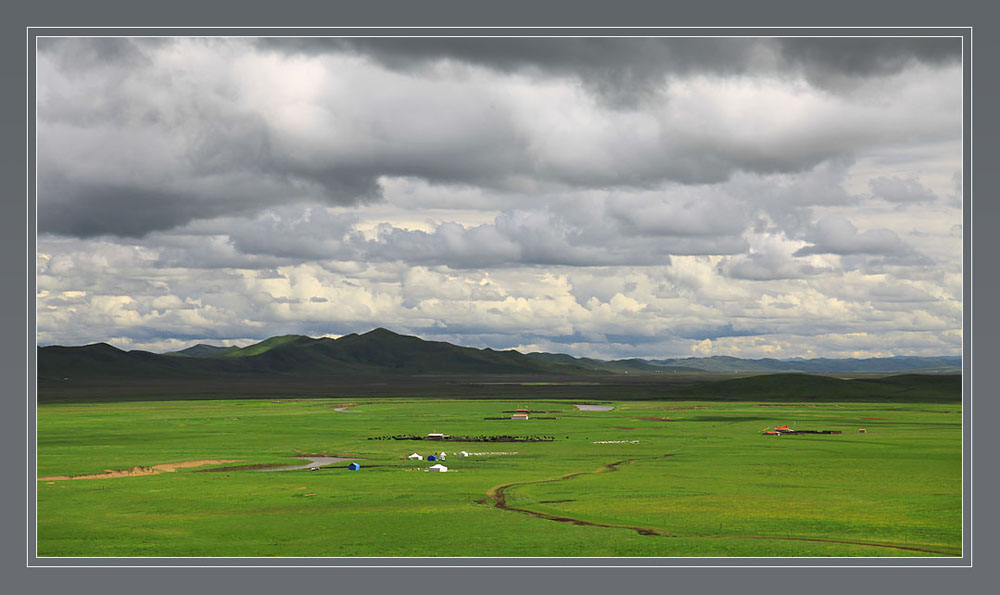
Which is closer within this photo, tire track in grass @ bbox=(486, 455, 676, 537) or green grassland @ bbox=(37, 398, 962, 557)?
green grassland @ bbox=(37, 398, 962, 557)

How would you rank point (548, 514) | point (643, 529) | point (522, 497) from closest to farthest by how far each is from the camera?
1. point (643, 529)
2. point (548, 514)
3. point (522, 497)

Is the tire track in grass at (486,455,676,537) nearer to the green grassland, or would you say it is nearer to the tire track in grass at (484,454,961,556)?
the tire track in grass at (484,454,961,556)

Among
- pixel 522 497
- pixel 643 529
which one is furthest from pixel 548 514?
pixel 522 497

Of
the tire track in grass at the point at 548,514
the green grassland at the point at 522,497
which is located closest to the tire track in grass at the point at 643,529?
the tire track in grass at the point at 548,514

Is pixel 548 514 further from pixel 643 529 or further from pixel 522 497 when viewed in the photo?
pixel 522 497

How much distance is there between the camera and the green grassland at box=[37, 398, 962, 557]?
42.9 m

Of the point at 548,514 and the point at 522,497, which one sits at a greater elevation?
the point at 548,514

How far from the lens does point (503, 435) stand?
11800 cm

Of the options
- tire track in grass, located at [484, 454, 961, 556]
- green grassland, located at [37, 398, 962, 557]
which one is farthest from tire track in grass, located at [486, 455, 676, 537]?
green grassland, located at [37, 398, 962, 557]

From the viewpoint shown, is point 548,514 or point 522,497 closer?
point 548,514

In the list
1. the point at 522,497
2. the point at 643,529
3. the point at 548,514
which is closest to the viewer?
the point at 643,529

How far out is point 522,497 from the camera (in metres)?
57.1

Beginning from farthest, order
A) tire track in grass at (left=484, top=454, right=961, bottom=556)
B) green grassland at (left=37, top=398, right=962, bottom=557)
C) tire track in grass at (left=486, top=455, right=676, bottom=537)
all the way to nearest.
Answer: tire track in grass at (left=486, top=455, right=676, bottom=537) < green grassland at (left=37, top=398, right=962, bottom=557) < tire track in grass at (left=484, top=454, right=961, bottom=556)
